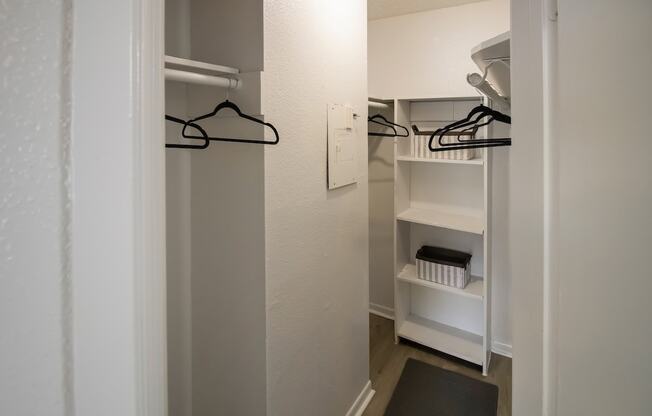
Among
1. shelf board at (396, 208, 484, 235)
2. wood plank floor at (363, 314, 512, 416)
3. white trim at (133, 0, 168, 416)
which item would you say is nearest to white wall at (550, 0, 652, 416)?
white trim at (133, 0, 168, 416)

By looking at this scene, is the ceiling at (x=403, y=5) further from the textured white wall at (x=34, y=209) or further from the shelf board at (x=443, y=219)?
the textured white wall at (x=34, y=209)

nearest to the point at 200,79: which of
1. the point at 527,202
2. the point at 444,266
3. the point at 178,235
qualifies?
the point at 178,235


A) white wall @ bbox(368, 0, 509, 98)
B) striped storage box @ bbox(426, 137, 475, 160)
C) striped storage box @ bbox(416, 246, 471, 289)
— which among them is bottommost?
striped storage box @ bbox(416, 246, 471, 289)

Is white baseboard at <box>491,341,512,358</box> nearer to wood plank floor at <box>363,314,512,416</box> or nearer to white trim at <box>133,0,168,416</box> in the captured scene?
wood plank floor at <box>363,314,512,416</box>

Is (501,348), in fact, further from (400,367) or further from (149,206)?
(149,206)

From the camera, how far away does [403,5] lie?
8.71 feet

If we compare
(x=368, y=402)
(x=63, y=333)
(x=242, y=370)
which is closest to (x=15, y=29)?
(x=63, y=333)

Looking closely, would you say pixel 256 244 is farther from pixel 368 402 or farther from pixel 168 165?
pixel 368 402

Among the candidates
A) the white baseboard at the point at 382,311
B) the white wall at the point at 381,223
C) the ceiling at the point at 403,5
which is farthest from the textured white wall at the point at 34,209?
the white baseboard at the point at 382,311

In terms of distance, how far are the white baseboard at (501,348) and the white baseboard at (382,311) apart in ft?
2.74

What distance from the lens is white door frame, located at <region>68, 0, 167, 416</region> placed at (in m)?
0.41

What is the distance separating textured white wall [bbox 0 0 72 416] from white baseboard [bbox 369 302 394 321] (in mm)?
3110

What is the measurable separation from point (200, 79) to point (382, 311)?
2.73 metres

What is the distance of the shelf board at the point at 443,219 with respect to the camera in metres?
2.53
